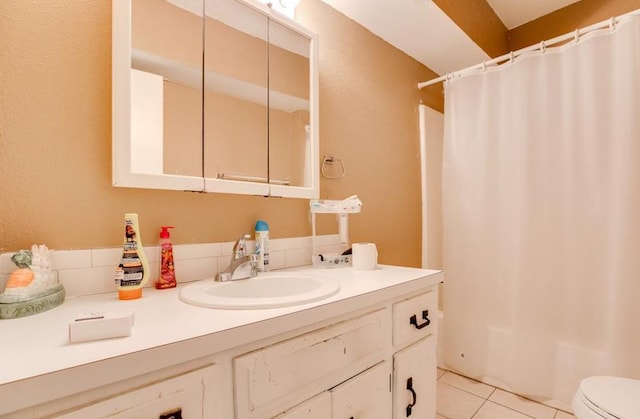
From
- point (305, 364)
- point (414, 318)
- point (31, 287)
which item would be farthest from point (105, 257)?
point (414, 318)

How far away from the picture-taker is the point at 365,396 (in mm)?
911

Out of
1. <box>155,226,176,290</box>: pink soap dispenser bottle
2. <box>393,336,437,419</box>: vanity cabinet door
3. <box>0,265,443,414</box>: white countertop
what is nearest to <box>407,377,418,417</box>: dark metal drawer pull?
<box>393,336,437,419</box>: vanity cabinet door

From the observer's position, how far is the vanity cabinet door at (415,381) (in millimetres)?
1030

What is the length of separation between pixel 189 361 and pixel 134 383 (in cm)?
9

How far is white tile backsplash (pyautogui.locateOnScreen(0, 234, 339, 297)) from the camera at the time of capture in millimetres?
854

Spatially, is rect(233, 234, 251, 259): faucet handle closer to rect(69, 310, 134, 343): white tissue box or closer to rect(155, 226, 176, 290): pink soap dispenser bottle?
rect(155, 226, 176, 290): pink soap dispenser bottle

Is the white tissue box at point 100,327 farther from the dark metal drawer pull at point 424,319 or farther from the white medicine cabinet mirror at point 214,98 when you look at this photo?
the dark metal drawer pull at point 424,319

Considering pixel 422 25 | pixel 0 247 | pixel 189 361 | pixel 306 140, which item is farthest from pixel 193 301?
pixel 422 25

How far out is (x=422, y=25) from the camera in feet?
5.82

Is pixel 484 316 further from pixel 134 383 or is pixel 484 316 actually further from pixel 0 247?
pixel 0 247

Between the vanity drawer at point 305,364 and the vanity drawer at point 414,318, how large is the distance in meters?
0.08

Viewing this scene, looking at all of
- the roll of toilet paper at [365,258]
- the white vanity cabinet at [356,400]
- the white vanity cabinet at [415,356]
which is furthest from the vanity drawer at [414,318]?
the roll of toilet paper at [365,258]

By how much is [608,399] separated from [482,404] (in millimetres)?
778

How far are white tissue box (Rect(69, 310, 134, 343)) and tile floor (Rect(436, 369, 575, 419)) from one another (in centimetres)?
166
